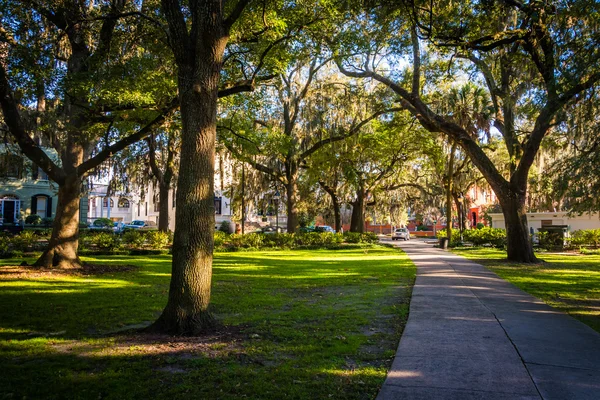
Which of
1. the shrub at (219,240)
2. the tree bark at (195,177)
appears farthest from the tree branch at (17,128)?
the shrub at (219,240)

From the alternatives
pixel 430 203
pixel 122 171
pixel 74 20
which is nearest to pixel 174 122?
pixel 74 20

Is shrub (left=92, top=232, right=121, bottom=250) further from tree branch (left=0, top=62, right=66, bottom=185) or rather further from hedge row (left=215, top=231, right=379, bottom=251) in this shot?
tree branch (left=0, top=62, right=66, bottom=185)

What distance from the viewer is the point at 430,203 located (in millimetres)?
54688

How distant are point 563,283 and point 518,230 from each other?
6.95m

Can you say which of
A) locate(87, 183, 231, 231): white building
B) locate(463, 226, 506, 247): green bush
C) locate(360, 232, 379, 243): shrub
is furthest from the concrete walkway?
locate(87, 183, 231, 231): white building

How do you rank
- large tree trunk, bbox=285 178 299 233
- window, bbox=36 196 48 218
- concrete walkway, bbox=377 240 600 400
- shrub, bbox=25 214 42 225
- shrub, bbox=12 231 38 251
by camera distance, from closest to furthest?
concrete walkway, bbox=377 240 600 400, shrub, bbox=12 231 38 251, large tree trunk, bbox=285 178 299 233, shrub, bbox=25 214 42 225, window, bbox=36 196 48 218

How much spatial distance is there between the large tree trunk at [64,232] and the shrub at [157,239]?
9.65 meters

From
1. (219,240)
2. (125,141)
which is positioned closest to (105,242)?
(219,240)

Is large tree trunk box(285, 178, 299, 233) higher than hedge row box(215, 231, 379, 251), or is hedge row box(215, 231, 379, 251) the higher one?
large tree trunk box(285, 178, 299, 233)

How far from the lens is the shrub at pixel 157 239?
936 inches

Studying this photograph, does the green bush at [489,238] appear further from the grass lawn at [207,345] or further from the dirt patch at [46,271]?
the dirt patch at [46,271]

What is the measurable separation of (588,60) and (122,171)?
24760 mm

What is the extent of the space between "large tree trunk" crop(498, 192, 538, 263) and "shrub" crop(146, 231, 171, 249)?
16.9 metres

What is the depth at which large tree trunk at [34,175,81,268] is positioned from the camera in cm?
1377
